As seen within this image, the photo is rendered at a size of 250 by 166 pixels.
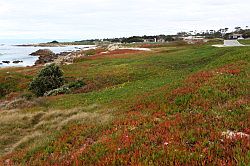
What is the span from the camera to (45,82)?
40.2 metres

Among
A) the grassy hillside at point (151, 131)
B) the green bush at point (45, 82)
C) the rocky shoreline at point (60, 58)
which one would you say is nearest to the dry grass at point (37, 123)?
the grassy hillside at point (151, 131)

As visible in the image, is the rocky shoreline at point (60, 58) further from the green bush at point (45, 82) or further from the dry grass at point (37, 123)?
the dry grass at point (37, 123)

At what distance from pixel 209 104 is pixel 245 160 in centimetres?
764

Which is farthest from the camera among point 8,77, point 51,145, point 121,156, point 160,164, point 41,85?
point 8,77

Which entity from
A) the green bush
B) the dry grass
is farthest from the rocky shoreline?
the dry grass

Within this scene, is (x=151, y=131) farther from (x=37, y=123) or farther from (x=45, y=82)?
(x=45, y=82)

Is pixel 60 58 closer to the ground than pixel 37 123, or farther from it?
closer to the ground

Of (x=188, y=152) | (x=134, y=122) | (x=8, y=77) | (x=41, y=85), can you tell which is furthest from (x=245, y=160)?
(x=8, y=77)

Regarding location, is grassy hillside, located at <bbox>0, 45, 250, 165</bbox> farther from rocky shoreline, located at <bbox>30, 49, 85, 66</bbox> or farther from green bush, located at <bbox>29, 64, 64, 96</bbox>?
rocky shoreline, located at <bbox>30, 49, 85, 66</bbox>

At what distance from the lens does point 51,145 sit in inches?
547

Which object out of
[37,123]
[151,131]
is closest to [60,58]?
[37,123]

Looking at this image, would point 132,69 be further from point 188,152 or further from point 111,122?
point 188,152

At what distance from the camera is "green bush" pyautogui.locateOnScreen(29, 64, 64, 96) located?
1577 inches

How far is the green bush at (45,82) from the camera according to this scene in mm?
40062
